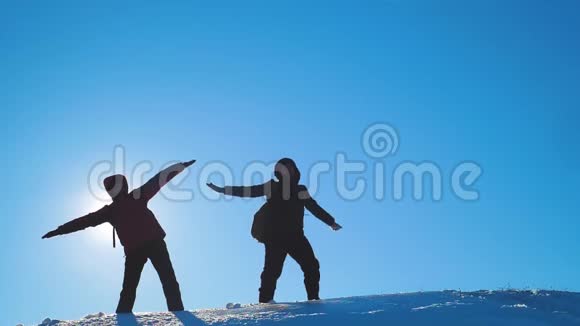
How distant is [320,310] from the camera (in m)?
6.47

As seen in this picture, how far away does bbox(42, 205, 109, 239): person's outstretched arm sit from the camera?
A: 923 cm

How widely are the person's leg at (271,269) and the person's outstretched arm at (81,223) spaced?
2430 mm

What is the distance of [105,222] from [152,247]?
2.64 ft

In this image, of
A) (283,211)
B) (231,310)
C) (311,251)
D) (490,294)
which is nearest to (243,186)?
(283,211)

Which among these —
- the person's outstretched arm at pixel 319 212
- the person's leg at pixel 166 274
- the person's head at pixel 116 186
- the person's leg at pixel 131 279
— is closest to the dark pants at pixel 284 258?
the person's outstretched arm at pixel 319 212

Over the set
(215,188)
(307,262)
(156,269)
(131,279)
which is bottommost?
(131,279)

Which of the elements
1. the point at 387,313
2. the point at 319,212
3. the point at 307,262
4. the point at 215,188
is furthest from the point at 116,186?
the point at 387,313

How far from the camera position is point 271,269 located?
959cm

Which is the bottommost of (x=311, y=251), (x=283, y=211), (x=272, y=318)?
(x=272, y=318)

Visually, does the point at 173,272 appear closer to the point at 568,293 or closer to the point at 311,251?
the point at 311,251

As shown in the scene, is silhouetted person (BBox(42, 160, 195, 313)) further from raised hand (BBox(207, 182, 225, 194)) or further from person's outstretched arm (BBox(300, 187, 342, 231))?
person's outstretched arm (BBox(300, 187, 342, 231))

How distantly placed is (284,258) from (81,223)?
9.73 ft

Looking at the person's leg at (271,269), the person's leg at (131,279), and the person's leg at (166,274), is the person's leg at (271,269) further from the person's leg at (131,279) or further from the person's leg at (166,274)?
the person's leg at (131,279)

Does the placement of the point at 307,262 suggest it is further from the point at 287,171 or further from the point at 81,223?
the point at 81,223
